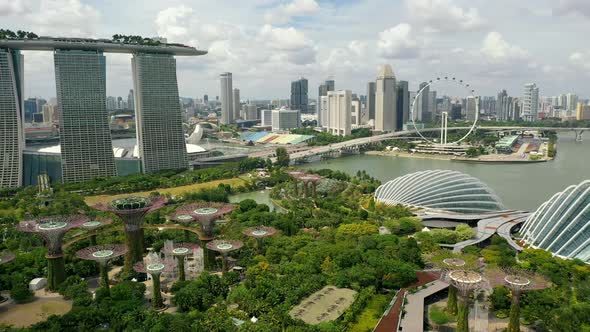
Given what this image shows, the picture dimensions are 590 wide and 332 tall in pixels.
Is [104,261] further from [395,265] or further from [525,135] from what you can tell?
[525,135]

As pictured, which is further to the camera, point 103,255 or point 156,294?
point 103,255

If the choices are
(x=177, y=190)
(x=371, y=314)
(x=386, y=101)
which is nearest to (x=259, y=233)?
(x=371, y=314)

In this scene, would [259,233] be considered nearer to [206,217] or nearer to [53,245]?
[206,217]

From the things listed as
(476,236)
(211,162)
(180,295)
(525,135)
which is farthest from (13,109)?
(525,135)

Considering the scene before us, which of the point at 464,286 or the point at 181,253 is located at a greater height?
the point at 464,286

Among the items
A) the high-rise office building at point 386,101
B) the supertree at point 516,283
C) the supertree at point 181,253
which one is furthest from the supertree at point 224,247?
the high-rise office building at point 386,101

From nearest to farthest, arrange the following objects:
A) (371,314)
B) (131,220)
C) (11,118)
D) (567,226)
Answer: (371,314) < (567,226) < (131,220) < (11,118)

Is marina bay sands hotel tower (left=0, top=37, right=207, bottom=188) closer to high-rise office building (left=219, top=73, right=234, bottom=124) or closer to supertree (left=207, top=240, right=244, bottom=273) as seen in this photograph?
supertree (left=207, top=240, right=244, bottom=273)
